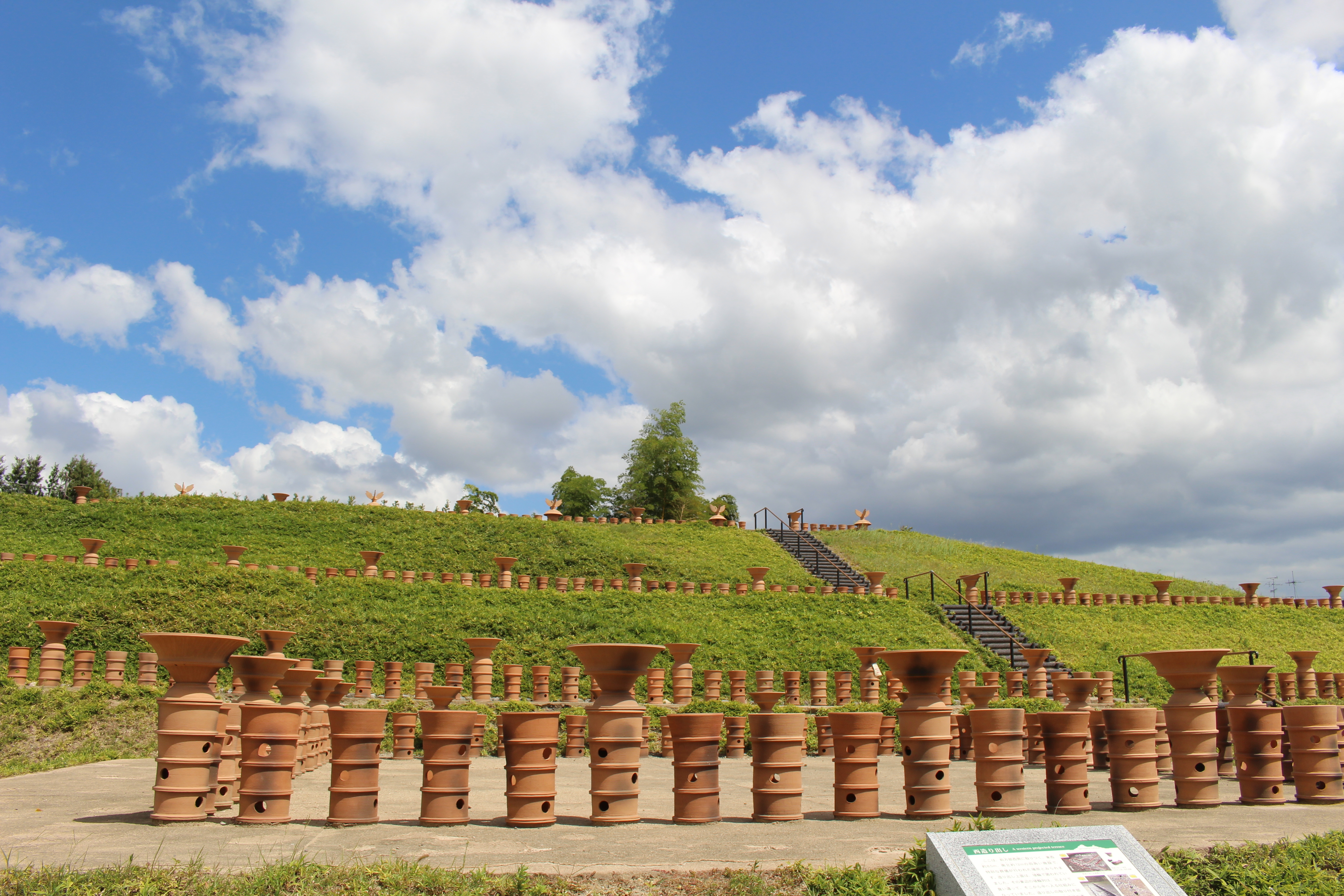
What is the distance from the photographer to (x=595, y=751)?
639 centimetres

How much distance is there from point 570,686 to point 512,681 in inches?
41.7

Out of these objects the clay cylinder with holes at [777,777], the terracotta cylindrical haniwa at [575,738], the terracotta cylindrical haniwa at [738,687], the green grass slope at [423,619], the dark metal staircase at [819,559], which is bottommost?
the terracotta cylindrical haniwa at [575,738]

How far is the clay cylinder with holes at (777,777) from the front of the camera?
21.0 ft

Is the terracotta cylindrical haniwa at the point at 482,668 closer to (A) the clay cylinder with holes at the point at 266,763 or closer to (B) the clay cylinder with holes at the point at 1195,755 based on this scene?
(A) the clay cylinder with holes at the point at 266,763

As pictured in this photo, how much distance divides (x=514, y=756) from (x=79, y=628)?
13.7 m

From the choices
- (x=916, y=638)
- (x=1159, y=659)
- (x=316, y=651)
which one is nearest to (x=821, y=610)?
(x=916, y=638)

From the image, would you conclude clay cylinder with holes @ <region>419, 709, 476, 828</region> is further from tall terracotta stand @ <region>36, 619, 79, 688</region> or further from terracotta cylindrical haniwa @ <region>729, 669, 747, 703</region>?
tall terracotta stand @ <region>36, 619, 79, 688</region>

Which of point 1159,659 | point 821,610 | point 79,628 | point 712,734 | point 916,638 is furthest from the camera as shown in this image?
point 821,610

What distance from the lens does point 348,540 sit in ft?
85.7

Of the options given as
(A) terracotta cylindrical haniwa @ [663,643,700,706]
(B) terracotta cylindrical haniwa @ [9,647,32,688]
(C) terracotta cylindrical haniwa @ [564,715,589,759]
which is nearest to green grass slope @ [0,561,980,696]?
(B) terracotta cylindrical haniwa @ [9,647,32,688]

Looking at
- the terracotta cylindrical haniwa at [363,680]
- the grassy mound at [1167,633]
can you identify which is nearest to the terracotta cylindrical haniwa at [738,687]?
the terracotta cylindrical haniwa at [363,680]

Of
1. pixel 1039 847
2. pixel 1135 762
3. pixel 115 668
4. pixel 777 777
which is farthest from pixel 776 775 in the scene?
pixel 115 668

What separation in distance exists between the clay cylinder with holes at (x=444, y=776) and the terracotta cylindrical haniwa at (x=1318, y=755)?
6962 mm

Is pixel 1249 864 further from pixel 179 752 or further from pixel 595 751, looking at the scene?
pixel 179 752
